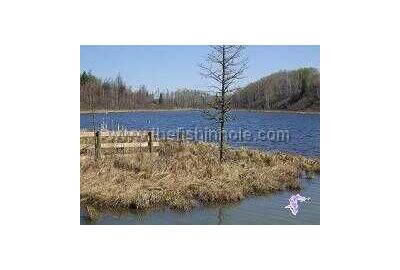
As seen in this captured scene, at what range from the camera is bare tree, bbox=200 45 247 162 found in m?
10.2

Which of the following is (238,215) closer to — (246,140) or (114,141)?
(246,140)

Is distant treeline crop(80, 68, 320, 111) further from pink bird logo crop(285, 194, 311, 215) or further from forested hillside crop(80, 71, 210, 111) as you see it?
pink bird logo crop(285, 194, 311, 215)

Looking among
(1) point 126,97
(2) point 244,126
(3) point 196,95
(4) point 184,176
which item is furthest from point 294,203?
(1) point 126,97

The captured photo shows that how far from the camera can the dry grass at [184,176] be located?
10.3 meters

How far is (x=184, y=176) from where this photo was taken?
11.3 metres

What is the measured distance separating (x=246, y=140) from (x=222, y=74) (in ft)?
3.98

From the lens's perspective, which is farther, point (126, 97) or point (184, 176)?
point (184, 176)

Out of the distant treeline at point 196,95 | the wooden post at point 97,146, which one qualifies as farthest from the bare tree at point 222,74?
the wooden post at point 97,146

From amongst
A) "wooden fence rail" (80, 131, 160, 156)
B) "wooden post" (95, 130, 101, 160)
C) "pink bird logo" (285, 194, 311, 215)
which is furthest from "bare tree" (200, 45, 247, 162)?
"wooden post" (95, 130, 101, 160)

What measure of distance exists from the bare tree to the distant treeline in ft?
0.92

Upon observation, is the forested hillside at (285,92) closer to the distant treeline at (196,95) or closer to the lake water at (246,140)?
the distant treeline at (196,95)
